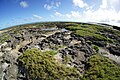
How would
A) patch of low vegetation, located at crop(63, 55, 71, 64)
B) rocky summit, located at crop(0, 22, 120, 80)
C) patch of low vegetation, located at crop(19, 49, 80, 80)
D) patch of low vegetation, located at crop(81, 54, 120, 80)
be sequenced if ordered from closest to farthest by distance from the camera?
patch of low vegetation, located at crop(81, 54, 120, 80) < patch of low vegetation, located at crop(19, 49, 80, 80) < rocky summit, located at crop(0, 22, 120, 80) < patch of low vegetation, located at crop(63, 55, 71, 64)

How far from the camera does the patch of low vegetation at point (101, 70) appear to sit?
29.5 meters

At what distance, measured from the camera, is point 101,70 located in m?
31.5

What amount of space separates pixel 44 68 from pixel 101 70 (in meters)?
11.1

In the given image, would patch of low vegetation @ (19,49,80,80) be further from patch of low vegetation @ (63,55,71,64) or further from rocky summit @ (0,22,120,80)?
patch of low vegetation @ (63,55,71,64)

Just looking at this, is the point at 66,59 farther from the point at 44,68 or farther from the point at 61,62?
the point at 44,68

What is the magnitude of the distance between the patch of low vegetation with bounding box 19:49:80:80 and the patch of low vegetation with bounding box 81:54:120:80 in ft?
8.19

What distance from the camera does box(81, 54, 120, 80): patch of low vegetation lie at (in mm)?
29531

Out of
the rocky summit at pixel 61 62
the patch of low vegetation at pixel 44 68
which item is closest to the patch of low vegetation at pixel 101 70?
the rocky summit at pixel 61 62

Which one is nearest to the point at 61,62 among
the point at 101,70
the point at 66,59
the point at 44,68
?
the point at 66,59

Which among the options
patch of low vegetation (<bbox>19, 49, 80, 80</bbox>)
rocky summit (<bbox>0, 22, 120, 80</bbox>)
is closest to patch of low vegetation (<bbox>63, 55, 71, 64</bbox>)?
rocky summit (<bbox>0, 22, 120, 80</bbox>)

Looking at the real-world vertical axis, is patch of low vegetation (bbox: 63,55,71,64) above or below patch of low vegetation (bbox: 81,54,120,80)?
above

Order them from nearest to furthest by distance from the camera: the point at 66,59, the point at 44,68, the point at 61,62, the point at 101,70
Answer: the point at 101,70 < the point at 44,68 < the point at 61,62 < the point at 66,59

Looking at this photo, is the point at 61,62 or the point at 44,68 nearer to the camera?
the point at 44,68

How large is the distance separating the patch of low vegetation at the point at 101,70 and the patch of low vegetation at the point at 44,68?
2495 millimetres
